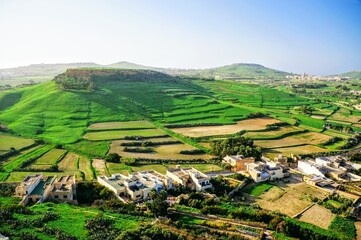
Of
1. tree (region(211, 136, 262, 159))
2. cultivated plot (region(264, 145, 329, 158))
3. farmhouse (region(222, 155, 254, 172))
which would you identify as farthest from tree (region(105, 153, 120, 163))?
cultivated plot (region(264, 145, 329, 158))

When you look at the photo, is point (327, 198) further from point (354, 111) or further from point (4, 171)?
point (354, 111)

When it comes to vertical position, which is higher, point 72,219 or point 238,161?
point 238,161

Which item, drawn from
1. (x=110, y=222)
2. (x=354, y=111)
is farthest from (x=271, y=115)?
(x=110, y=222)

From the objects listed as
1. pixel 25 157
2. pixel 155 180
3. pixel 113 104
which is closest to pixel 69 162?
pixel 25 157

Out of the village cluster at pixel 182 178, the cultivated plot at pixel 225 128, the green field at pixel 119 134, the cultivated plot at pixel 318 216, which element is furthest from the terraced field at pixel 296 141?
the cultivated plot at pixel 318 216

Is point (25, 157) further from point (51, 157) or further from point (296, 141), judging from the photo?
point (296, 141)

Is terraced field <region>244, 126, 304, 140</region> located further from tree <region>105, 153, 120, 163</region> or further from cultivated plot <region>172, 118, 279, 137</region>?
tree <region>105, 153, 120, 163</region>

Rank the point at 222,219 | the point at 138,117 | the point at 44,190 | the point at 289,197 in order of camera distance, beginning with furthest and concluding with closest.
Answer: the point at 138,117 → the point at 289,197 → the point at 44,190 → the point at 222,219

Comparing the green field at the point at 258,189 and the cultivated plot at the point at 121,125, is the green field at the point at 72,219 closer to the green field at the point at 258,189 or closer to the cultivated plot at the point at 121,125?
the green field at the point at 258,189
